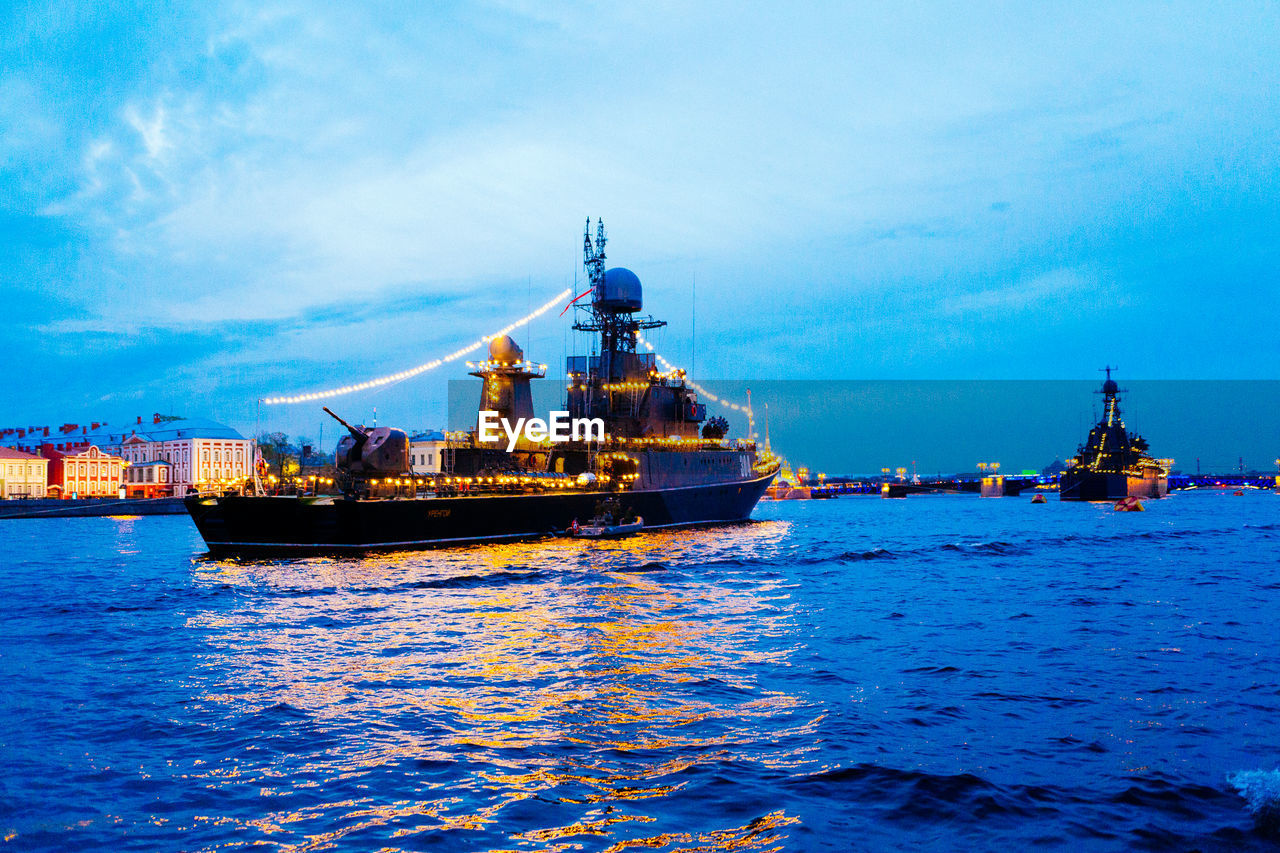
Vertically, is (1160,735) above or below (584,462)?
below

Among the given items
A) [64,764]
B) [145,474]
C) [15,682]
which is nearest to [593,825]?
[64,764]

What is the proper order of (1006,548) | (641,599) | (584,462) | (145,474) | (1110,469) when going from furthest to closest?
1. (1110,469)
2. (145,474)
3. (584,462)
4. (1006,548)
5. (641,599)

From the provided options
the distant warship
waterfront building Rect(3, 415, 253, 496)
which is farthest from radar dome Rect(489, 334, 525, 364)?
the distant warship

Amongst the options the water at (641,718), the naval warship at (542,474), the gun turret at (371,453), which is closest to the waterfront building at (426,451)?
the naval warship at (542,474)

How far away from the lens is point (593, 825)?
786 cm

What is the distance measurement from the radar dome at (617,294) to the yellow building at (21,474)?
81693mm

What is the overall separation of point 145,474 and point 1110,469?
14254 centimetres

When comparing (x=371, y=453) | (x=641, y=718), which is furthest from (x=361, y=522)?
(x=641, y=718)

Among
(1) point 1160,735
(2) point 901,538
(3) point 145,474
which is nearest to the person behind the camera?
(1) point 1160,735

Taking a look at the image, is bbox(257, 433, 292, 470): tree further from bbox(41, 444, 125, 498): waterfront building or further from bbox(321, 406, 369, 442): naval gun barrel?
bbox(321, 406, 369, 442): naval gun barrel

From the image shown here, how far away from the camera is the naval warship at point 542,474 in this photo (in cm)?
4003

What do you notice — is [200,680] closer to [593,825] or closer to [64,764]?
[64,764]

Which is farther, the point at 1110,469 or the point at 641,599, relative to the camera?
the point at 1110,469

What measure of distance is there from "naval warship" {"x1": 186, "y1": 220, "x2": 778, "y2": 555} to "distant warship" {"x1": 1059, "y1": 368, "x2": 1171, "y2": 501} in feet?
225
